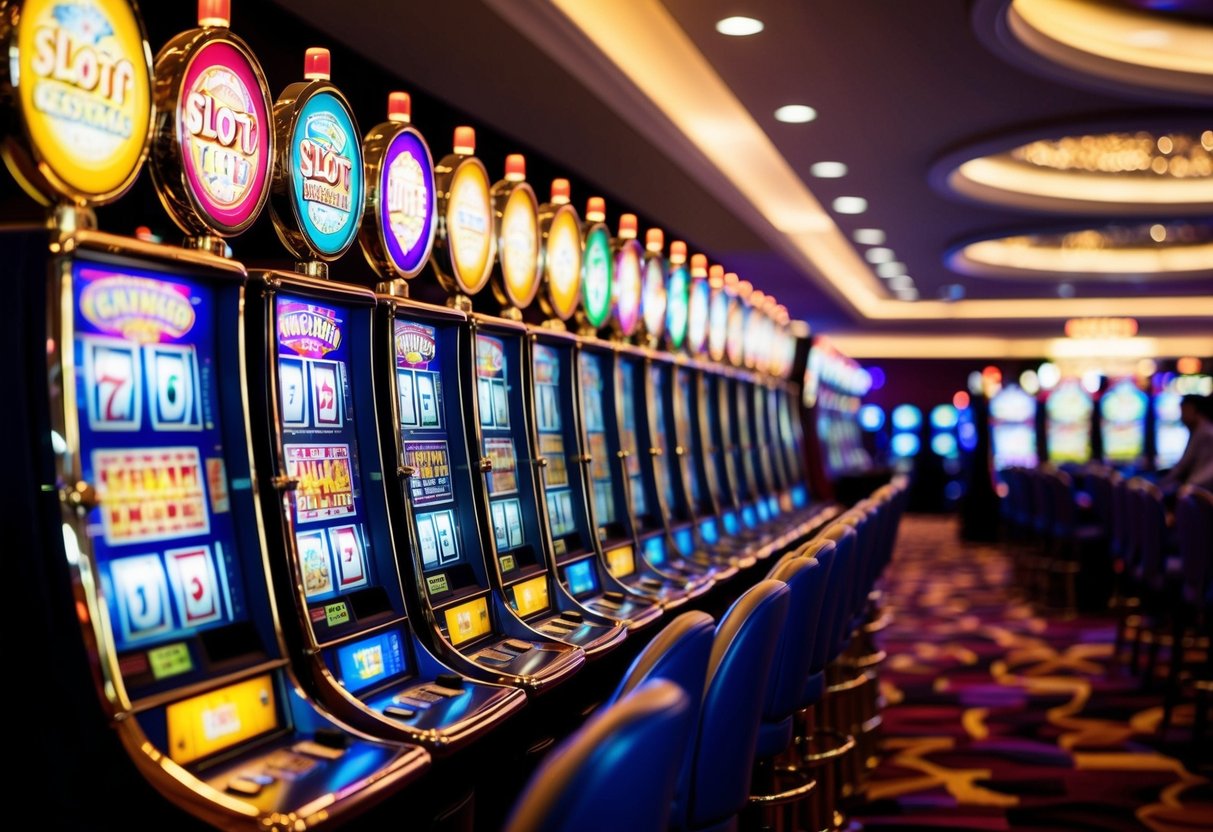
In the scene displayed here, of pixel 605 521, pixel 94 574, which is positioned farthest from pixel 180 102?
pixel 605 521

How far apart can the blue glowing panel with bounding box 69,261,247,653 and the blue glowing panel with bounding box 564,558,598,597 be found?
1719mm

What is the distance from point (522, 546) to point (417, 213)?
38.7 inches

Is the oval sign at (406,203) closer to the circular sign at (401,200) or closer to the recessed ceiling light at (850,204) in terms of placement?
the circular sign at (401,200)

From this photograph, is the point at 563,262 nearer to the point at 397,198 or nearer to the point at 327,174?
the point at 397,198

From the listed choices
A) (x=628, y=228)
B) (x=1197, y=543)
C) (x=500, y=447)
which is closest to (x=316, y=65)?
(x=500, y=447)

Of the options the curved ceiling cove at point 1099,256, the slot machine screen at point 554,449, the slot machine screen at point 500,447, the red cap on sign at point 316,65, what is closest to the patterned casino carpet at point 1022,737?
the slot machine screen at point 554,449

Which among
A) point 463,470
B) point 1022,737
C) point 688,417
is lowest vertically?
point 1022,737

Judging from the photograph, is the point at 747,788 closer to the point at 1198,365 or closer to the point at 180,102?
the point at 180,102

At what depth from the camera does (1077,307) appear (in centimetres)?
1706

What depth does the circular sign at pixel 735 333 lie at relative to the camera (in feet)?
22.2

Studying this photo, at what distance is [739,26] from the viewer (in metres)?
4.75

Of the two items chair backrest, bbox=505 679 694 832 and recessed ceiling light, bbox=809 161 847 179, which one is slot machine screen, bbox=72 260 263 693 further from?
recessed ceiling light, bbox=809 161 847 179

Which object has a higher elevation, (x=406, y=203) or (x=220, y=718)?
(x=406, y=203)

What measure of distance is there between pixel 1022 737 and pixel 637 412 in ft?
7.67
